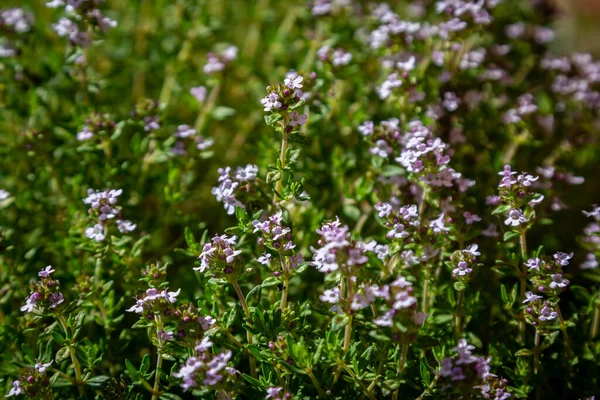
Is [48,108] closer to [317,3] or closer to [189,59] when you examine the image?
[189,59]

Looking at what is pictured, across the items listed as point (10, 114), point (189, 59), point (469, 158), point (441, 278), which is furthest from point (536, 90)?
point (10, 114)

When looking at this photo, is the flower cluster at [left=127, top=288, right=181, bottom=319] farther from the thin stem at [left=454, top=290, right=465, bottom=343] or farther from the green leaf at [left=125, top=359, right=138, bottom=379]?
the thin stem at [left=454, top=290, right=465, bottom=343]

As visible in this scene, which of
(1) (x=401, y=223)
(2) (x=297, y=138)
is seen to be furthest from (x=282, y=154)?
(1) (x=401, y=223)

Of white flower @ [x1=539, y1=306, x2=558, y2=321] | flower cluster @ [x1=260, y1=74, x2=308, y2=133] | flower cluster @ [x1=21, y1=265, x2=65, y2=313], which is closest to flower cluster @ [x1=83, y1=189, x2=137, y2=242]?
flower cluster @ [x1=21, y1=265, x2=65, y2=313]

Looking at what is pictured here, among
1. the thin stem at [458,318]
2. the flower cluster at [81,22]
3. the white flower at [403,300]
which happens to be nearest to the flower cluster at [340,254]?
the white flower at [403,300]

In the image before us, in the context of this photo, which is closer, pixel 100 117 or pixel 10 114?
pixel 100 117

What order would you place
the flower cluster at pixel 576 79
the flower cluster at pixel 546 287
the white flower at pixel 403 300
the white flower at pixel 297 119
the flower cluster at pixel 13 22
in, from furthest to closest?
the flower cluster at pixel 576 79, the flower cluster at pixel 13 22, the white flower at pixel 297 119, the flower cluster at pixel 546 287, the white flower at pixel 403 300

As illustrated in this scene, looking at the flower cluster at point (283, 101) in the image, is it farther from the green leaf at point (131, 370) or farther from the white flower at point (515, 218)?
the green leaf at point (131, 370)
